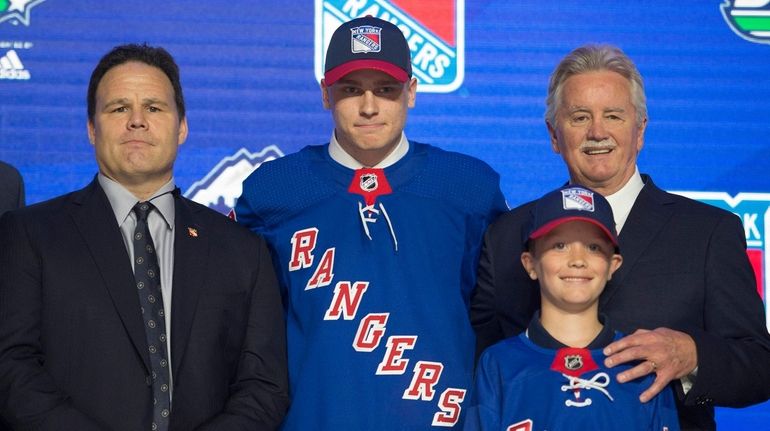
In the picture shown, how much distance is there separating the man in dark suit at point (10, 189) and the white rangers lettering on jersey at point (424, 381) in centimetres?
107

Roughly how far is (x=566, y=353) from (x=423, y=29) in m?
1.64

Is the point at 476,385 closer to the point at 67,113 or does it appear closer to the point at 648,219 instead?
the point at 648,219

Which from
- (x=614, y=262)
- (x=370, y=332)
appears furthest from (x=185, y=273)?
(x=614, y=262)

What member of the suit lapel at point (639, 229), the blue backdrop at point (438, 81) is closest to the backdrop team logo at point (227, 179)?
the blue backdrop at point (438, 81)

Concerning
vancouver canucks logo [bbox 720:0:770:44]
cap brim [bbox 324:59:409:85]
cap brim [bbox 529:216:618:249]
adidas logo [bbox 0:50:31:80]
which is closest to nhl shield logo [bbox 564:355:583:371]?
cap brim [bbox 529:216:618:249]

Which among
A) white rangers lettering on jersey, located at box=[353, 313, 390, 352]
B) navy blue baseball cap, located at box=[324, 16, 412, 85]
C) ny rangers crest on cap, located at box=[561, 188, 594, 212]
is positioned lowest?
white rangers lettering on jersey, located at box=[353, 313, 390, 352]

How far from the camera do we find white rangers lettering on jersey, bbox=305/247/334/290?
255 centimetres

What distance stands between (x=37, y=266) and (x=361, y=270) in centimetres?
67

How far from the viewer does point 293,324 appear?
8.50 ft

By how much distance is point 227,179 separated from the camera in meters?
3.76

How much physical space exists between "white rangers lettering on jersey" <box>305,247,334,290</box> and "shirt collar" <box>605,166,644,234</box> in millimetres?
628

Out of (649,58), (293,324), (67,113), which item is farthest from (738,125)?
(67,113)

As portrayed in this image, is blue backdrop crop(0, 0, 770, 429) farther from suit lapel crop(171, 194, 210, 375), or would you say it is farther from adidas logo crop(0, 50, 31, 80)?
suit lapel crop(171, 194, 210, 375)

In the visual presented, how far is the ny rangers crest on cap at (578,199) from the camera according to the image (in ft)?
7.98
